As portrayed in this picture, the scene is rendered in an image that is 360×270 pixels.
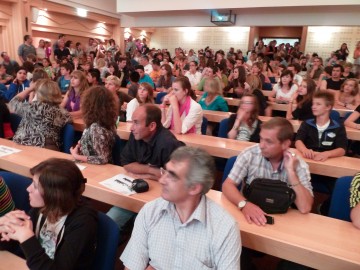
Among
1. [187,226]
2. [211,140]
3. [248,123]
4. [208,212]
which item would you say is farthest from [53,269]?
[248,123]

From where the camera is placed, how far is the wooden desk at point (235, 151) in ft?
8.01

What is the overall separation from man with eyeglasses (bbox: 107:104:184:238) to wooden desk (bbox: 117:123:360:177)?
735 millimetres

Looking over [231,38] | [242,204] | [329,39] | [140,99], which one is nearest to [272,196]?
[242,204]

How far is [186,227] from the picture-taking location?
1374mm

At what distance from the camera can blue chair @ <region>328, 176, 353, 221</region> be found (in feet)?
6.15

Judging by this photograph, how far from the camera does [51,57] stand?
10.7 meters

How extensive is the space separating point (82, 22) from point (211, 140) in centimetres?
1236

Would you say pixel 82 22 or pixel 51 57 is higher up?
pixel 82 22

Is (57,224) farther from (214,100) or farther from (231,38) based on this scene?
(231,38)

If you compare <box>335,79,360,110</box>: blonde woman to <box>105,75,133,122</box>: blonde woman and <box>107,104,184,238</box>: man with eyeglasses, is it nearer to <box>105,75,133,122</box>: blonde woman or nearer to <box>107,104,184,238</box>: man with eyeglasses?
<box>105,75,133,122</box>: blonde woman

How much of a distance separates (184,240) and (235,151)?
1527mm

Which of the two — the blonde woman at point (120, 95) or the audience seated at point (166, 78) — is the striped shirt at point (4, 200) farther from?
the audience seated at point (166, 78)

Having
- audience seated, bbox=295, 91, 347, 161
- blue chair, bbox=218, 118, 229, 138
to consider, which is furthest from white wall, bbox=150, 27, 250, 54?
audience seated, bbox=295, 91, 347, 161

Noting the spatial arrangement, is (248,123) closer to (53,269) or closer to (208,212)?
(208,212)
